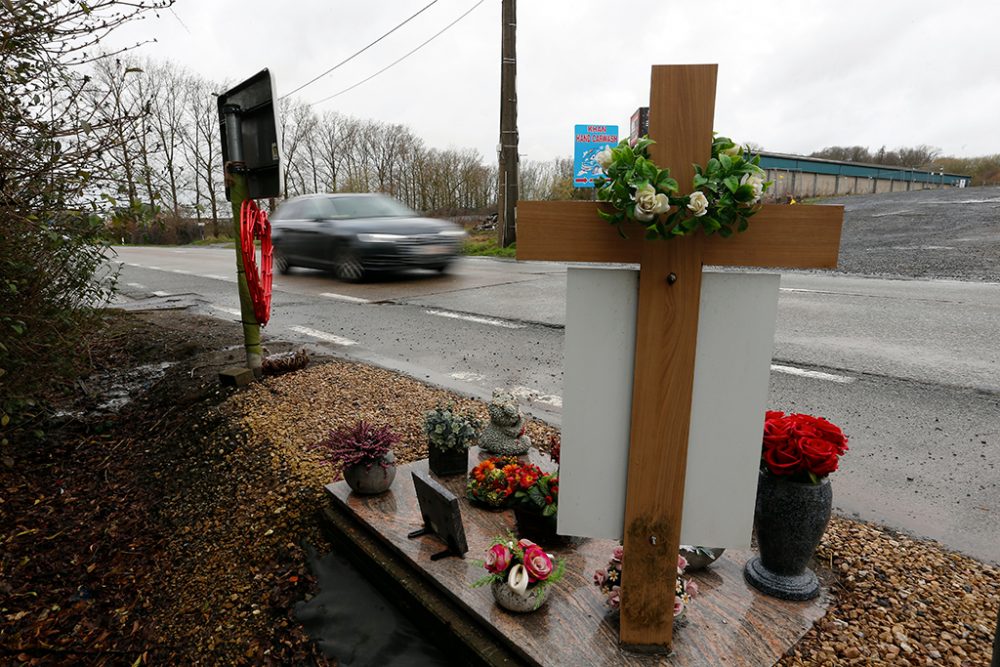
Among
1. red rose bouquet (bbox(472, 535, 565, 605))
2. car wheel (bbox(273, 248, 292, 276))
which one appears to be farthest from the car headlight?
red rose bouquet (bbox(472, 535, 565, 605))

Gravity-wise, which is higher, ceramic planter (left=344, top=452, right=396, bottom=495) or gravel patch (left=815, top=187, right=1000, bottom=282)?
gravel patch (left=815, top=187, right=1000, bottom=282)

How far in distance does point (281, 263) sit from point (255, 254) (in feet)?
30.3

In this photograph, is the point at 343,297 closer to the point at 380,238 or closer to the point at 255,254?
the point at 380,238

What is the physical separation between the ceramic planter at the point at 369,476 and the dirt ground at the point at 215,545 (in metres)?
0.36

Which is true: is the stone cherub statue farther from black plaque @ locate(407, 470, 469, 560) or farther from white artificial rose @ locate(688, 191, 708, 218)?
white artificial rose @ locate(688, 191, 708, 218)

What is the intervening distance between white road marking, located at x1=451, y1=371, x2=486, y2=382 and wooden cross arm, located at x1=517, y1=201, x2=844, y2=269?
3.62m

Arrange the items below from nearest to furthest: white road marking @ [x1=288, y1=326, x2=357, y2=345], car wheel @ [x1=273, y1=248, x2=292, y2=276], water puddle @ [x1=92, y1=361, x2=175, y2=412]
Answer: water puddle @ [x1=92, y1=361, x2=175, y2=412]
white road marking @ [x1=288, y1=326, x2=357, y2=345]
car wheel @ [x1=273, y1=248, x2=292, y2=276]

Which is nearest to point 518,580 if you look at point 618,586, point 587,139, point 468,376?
point 618,586

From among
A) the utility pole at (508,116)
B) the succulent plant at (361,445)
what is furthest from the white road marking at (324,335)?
the utility pole at (508,116)

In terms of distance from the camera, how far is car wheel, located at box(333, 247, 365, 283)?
11.1m

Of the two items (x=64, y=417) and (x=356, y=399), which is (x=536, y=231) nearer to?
(x=356, y=399)

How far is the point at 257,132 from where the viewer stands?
426cm

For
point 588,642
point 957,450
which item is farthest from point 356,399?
point 957,450

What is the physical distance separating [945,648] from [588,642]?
1.16 metres
